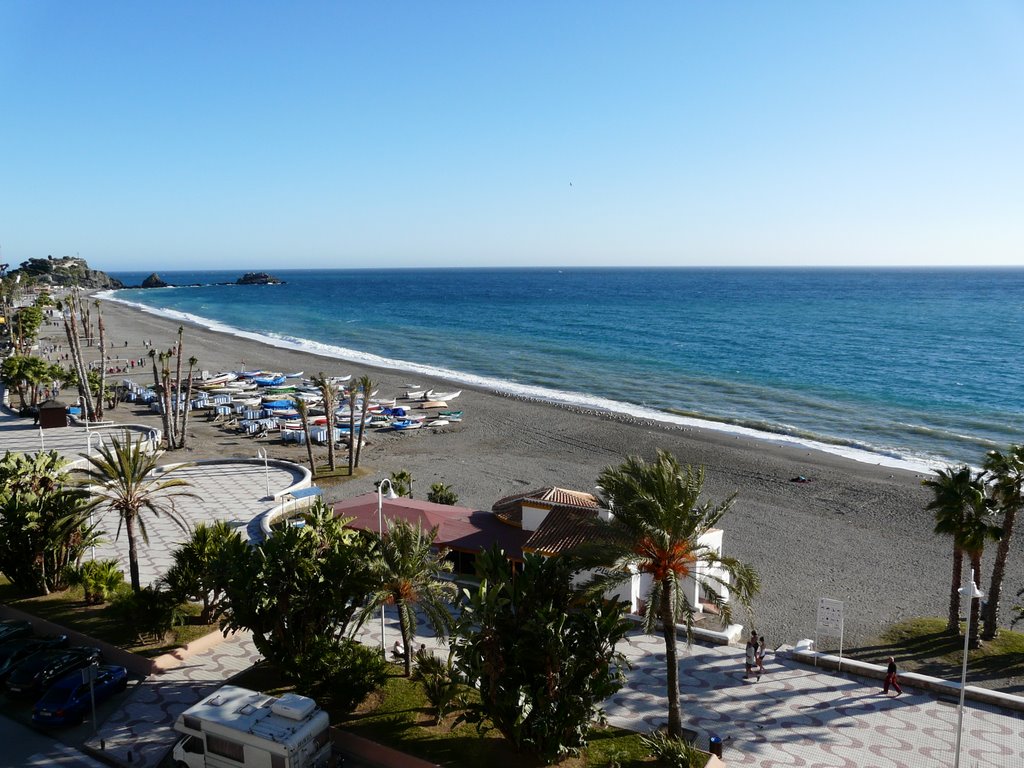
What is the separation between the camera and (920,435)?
42.7 m

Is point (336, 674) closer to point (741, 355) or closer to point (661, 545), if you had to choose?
point (661, 545)

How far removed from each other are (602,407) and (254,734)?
39976mm

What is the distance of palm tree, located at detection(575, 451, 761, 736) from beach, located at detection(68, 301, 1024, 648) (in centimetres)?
163

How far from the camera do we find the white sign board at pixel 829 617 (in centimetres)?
1741

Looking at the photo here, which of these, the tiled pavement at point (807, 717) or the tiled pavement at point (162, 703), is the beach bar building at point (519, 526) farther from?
the tiled pavement at point (162, 703)

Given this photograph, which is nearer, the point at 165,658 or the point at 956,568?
the point at 165,658

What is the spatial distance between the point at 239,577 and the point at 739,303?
136 metres

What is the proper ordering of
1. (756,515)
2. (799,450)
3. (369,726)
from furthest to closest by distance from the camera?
(799,450) → (756,515) → (369,726)

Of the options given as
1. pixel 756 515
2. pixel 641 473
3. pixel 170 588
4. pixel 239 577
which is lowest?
pixel 756 515

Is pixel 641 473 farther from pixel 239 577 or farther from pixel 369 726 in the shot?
pixel 239 577

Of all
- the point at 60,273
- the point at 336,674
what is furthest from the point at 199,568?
the point at 60,273

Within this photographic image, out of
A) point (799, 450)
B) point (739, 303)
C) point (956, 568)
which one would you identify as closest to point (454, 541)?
point (956, 568)

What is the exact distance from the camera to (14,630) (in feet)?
54.9

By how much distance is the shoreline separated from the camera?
3844cm
